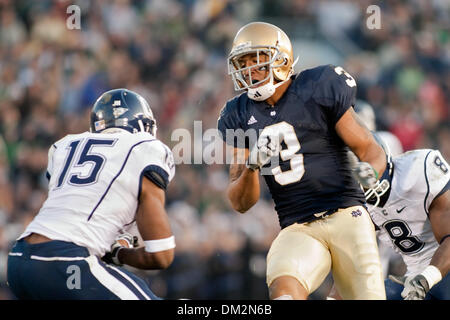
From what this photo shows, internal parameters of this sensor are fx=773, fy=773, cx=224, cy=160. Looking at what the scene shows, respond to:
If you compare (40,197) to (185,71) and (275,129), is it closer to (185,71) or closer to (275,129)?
(185,71)

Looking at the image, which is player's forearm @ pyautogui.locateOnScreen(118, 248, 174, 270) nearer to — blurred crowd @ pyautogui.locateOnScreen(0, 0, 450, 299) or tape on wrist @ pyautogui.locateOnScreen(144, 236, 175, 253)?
tape on wrist @ pyautogui.locateOnScreen(144, 236, 175, 253)

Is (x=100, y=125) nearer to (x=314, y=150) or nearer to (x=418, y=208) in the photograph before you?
(x=314, y=150)

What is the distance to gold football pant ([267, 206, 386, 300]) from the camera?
12.5 ft

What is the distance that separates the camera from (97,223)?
3531mm

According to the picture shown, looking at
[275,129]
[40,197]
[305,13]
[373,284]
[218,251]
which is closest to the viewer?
[373,284]

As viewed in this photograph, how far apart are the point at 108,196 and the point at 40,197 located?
477 cm

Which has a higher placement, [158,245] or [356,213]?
[356,213]

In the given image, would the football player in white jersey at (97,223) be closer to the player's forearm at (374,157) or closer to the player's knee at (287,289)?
the player's knee at (287,289)

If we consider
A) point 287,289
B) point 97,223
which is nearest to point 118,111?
point 97,223

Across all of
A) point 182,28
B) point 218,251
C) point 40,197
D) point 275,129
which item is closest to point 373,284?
point 275,129

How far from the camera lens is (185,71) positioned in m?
9.67

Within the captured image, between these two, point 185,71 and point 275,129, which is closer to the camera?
point 275,129

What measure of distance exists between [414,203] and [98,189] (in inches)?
74.5
